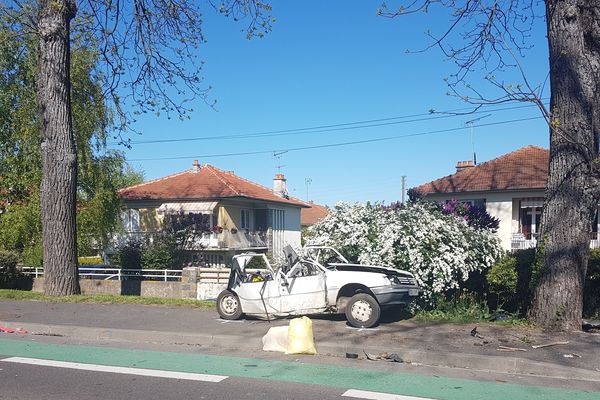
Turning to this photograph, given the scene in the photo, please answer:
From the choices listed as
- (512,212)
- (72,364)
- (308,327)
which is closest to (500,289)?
(308,327)

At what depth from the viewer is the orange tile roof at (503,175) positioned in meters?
30.5

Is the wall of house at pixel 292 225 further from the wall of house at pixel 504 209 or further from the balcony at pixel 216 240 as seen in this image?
the wall of house at pixel 504 209

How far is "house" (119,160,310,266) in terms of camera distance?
32312 mm

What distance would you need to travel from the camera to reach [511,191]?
30.5 meters

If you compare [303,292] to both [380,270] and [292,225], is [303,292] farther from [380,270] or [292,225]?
[292,225]

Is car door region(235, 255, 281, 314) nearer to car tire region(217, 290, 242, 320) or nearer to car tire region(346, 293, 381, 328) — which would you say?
car tire region(217, 290, 242, 320)

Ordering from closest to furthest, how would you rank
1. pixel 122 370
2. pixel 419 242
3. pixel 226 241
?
pixel 122 370 → pixel 419 242 → pixel 226 241

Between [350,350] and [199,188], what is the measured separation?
28711 mm

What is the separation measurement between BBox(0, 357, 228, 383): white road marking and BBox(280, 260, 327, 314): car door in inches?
124

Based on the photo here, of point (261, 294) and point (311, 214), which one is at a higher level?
point (311, 214)

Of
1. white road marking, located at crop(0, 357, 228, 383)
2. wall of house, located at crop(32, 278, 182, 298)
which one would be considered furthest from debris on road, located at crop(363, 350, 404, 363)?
wall of house, located at crop(32, 278, 182, 298)

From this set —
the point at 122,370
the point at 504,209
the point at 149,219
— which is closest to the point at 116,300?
the point at 122,370

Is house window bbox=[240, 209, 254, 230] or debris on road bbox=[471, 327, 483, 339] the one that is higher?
house window bbox=[240, 209, 254, 230]

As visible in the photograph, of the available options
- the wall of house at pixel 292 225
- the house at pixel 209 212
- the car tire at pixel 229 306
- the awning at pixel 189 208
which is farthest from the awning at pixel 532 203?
the car tire at pixel 229 306
